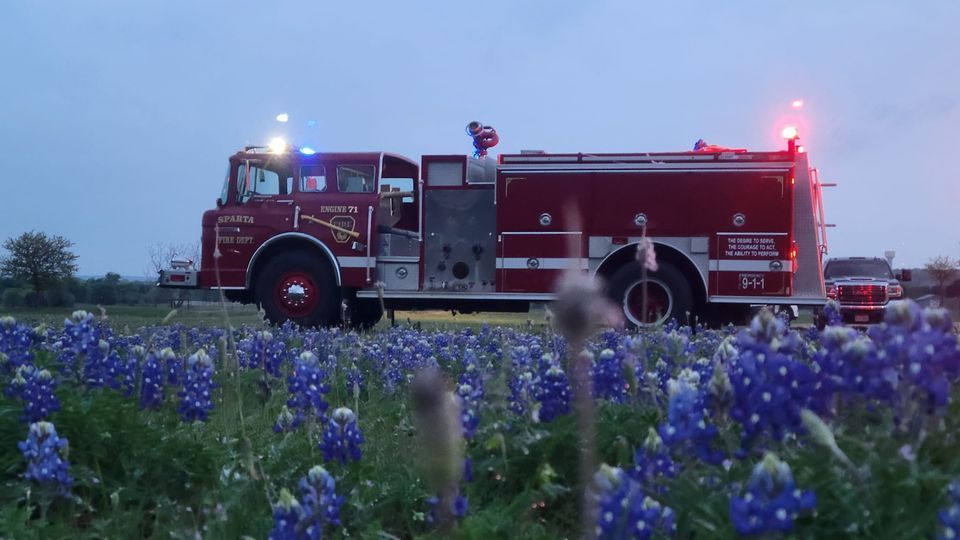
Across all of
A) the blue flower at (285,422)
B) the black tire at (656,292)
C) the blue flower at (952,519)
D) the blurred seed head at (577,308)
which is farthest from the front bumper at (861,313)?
the blurred seed head at (577,308)

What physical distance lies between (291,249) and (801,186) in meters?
7.60

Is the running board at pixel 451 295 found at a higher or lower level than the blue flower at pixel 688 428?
higher

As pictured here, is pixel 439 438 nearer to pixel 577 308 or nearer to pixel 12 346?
pixel 577 308

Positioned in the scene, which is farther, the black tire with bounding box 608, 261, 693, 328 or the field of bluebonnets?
the black tire with bounding box 608, 261, 693, 328

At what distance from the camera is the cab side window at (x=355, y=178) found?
12.9 meters

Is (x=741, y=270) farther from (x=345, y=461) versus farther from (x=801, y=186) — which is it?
(x=345, y=461)

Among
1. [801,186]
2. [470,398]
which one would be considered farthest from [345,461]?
[801,186]

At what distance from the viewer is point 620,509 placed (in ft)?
5.69

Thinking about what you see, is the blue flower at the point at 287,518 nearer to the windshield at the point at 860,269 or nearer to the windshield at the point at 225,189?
the windshield at the point at 225,189

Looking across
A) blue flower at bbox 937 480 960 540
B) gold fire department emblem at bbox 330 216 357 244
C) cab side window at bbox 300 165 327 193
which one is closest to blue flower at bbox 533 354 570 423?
blue flower at bbox 937 480 960 540

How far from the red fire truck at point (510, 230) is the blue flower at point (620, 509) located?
10.3 meters

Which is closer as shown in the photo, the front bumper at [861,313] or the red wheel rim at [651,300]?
the red wheel rim at [651,300]

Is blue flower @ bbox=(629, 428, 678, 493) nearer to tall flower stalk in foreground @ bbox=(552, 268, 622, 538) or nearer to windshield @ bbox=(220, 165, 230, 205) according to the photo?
tall flower stalk in foreground @ bbox=(552, 268, 622, 538)

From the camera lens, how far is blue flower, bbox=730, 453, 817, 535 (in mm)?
1489
